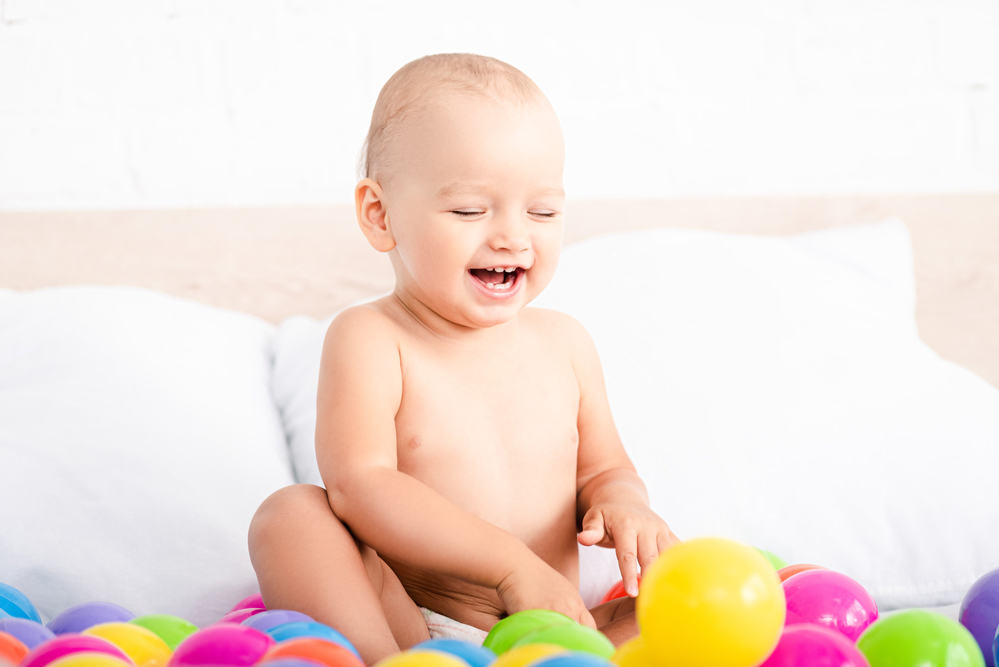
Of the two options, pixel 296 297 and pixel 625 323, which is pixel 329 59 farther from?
pixel 625 323

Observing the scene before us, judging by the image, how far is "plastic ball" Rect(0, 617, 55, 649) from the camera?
0.66 m

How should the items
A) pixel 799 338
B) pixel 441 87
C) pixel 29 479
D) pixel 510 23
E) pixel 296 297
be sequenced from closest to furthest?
1. pixel 441 87
2. pixel 29 479
3. pixel 799 338
4. pixel 296 297
5. pixel 510 23

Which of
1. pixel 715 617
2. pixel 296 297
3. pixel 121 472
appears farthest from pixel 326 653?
pixel 296 297

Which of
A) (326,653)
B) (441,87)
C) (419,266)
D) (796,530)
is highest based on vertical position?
(441,87)

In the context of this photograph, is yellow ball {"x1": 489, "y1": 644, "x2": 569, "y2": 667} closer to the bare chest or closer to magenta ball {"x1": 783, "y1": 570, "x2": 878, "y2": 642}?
magenta ball {"x1": 783, "y1": 570, "x2": 878, "y2": 642}

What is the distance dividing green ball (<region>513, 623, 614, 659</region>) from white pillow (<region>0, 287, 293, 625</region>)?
16.6 inches

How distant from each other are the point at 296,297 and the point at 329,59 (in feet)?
1.25

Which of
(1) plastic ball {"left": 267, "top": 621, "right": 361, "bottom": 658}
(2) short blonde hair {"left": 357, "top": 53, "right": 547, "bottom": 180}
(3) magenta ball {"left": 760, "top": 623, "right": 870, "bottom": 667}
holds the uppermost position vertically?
(2) short blonde hair {"left": 357, "top": 53, "right": 547, "bottom": 180}

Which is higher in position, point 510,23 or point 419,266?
point 510,23

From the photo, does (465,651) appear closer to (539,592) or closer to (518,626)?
(518,626)

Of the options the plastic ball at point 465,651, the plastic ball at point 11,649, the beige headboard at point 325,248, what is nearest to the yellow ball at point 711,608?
the plastic ball at point 465,651

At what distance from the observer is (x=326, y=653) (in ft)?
1.87

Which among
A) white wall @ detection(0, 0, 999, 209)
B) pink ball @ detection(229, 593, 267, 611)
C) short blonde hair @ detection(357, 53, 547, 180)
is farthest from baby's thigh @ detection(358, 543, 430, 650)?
white wall @ detection(0, 0, 999, 209)

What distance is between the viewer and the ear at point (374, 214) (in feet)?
3.03
